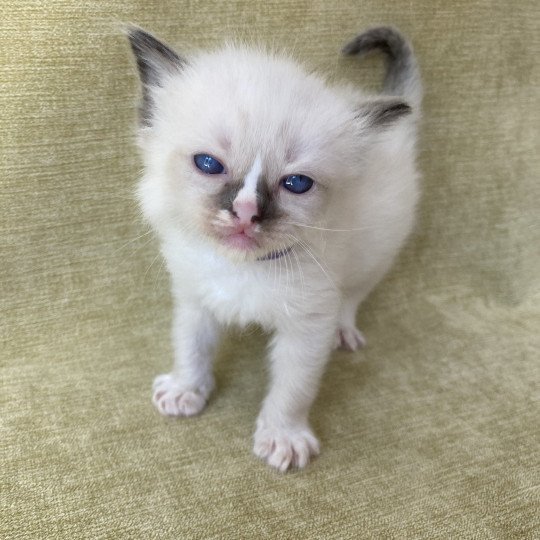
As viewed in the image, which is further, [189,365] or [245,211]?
[189,365]

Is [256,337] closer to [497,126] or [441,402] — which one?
[441,402]

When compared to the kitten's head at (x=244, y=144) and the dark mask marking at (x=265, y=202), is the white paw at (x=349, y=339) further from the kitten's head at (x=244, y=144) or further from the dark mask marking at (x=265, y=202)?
the dark mask marking at (x=265, y=202)

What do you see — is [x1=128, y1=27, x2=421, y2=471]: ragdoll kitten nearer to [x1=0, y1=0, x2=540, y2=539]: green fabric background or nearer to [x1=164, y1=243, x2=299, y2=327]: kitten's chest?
[x1=164, y1=243, x2=299, y2=327]: kitten's chest

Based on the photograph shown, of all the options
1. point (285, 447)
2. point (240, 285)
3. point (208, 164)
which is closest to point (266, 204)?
point (208, 164)

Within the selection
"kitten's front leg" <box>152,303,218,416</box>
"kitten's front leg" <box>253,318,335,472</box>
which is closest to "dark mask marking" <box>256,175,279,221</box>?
"kitten's front leg" <box>253,318,335,472</box>

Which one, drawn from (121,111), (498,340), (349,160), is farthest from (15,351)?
(498,340)

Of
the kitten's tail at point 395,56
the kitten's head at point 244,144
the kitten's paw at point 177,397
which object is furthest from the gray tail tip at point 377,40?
the kitten's paw at point 177,397

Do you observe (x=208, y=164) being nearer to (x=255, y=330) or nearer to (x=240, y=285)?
(x=240, y=285)
